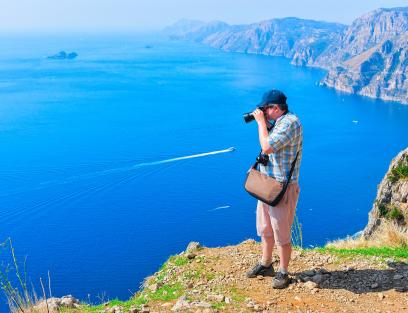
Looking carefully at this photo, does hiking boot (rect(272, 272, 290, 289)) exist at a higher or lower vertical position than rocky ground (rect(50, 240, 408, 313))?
Result: higher

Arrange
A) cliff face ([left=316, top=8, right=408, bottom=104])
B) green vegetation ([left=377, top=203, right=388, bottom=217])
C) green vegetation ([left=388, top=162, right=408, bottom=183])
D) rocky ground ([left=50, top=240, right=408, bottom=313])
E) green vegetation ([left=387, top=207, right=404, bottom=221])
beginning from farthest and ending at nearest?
cliff face ([left=316, top=8, right=408, bottom=104]) → green vegetation ([left=388, top=162, right=408, bottom=183]) → green vegetation ([left=377, top=203, right=388, bottom=217]) → green vegetation ([left=387, top=207, right=404, bottom=221]) → rocky ground ([left=50, top=240, right=408, bottom=313])

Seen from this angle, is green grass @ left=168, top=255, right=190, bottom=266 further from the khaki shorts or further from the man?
the khaki shorts

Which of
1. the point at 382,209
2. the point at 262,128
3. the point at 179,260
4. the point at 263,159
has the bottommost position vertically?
the point at 382,209

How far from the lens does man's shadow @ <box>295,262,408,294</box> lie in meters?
4.27

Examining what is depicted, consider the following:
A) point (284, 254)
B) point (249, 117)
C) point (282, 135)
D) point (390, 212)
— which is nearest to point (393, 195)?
point (390, 212)

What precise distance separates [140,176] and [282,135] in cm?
3937

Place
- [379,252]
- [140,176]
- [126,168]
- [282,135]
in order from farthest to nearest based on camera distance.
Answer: [126,168], [140,176], [379,252], [282,135]

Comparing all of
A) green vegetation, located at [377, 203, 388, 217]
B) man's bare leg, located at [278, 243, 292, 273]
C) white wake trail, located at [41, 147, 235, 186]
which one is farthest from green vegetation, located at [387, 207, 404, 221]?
white wake trail, located at [41, 147, 235, 186]

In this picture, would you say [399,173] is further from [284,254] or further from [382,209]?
[284,254]

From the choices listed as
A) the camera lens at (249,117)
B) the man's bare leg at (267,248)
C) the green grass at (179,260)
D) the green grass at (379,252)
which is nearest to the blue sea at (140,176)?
the green grass at (179,260)

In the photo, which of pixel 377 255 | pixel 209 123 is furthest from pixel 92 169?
pixel 377 255

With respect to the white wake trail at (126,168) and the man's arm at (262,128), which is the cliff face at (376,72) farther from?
the man's arm at (262,128)

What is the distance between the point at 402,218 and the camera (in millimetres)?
12375

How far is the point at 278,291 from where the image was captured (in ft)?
13.9
